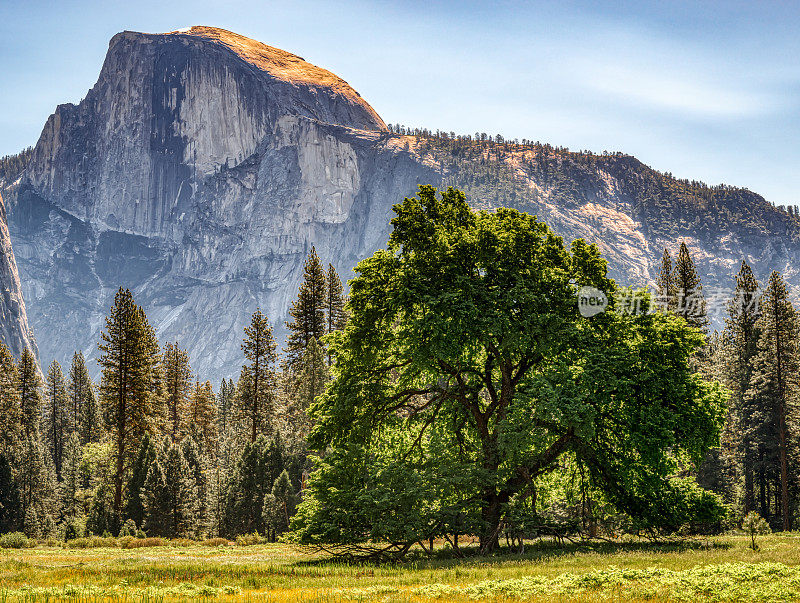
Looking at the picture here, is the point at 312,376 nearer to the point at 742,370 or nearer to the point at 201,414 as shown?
the point at 742,370

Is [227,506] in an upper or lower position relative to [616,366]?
lower

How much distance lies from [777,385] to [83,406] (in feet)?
301

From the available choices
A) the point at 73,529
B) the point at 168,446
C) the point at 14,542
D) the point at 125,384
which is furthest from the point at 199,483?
the point at 14,542

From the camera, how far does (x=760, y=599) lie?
15.7 m

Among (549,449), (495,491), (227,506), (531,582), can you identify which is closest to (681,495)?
(549,449)

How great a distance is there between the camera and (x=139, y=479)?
57.0m

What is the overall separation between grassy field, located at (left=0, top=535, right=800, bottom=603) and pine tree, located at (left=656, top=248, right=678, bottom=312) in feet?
127

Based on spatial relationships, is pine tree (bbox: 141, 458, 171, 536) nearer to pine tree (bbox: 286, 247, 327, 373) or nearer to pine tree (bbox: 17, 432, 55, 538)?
pine tree (bbox: 286, 247, 327, 373)

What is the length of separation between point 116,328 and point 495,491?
37.9 m

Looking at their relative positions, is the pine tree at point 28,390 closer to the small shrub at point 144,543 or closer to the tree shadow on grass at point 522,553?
the small shrub at point 144,543

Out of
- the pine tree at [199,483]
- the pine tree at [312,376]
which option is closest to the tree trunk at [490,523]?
the pine tree at [312,376]

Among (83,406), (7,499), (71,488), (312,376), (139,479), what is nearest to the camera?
(139,479)

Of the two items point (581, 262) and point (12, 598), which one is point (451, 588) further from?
point (581, 262)

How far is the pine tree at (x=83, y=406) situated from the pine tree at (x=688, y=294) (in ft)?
248
